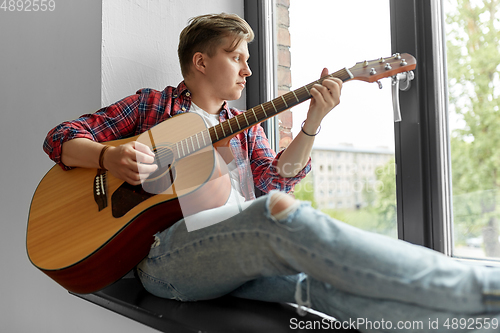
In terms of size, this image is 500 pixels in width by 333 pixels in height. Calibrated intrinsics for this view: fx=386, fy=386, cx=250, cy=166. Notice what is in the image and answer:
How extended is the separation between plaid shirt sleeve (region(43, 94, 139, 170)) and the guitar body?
0.45 ft

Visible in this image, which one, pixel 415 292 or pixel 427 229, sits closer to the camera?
pixel 415 292

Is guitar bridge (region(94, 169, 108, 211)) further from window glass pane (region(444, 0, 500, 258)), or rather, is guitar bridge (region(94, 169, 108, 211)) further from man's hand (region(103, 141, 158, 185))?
window glass pane (region(444, 0, 500, 258))

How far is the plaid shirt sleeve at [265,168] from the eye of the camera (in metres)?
1.11

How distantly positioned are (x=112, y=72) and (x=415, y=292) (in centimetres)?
111

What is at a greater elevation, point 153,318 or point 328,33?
point 328,33

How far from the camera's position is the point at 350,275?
63cm

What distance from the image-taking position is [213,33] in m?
1.15

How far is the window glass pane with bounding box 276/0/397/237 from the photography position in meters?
1.15

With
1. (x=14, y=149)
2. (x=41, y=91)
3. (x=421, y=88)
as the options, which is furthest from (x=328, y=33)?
(x=14, y=149)

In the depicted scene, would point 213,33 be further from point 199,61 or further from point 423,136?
point 423,136

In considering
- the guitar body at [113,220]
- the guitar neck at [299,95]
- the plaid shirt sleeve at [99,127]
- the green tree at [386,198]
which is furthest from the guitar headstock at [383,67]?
the plaid shirt sleeve at [99,127]

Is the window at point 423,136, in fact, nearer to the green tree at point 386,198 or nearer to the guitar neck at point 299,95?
the green tree at point 386,198

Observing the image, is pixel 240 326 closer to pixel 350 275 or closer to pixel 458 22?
pixel 350 275

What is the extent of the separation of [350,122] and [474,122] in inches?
13.9
